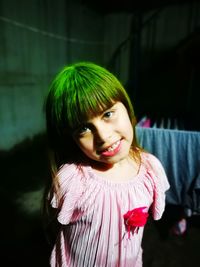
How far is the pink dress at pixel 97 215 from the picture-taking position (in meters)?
0.85

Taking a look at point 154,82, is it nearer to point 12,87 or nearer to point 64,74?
point 12,87

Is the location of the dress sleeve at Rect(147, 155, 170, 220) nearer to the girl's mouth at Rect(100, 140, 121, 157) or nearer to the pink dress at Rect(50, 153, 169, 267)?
the pink dress at Rect(50, 153, 169, 267)

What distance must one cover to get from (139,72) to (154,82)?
15.4 inches

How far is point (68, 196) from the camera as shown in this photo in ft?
2.74

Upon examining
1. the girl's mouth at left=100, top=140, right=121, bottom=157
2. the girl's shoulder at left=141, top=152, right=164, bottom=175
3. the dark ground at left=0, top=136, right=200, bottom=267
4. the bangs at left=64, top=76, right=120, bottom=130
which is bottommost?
the dark ground at left=0, top=136, right=200, bottom=267

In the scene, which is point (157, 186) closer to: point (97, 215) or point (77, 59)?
point (97, 215)

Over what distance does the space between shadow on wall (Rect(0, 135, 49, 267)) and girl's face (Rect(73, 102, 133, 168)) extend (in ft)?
1.84

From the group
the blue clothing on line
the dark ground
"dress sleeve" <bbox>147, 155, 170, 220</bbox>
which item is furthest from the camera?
the blue clothing on line

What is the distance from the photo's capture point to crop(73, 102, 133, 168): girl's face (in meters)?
0.78

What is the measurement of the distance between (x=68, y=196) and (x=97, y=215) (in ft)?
0.46

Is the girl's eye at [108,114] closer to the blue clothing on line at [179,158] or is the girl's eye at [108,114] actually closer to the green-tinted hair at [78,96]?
the green-tinted hair at [78,96]

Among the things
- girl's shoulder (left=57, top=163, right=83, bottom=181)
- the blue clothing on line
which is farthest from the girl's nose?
the blue clothing on line

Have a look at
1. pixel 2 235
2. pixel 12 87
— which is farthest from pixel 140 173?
pixel 12 87

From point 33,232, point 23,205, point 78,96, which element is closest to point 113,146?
point 78,96
